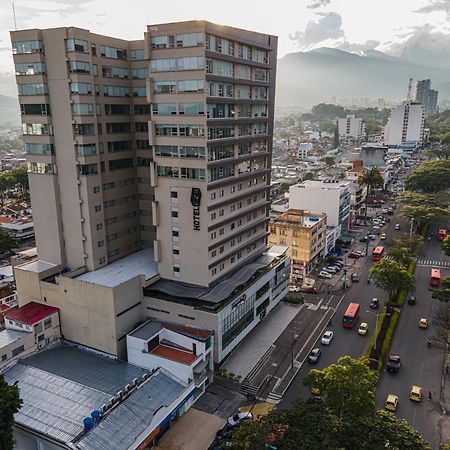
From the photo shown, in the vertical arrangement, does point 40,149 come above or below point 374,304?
above

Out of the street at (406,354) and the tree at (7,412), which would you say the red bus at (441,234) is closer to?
the street at (406,354)

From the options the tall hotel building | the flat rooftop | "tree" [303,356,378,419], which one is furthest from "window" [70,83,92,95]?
"tree" [303,356,378,419]

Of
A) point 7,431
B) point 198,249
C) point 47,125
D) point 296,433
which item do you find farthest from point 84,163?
point 296,433

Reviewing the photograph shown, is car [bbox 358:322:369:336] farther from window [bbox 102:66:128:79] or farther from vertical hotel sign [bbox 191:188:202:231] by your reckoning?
window [bbox 102:66:128:79]

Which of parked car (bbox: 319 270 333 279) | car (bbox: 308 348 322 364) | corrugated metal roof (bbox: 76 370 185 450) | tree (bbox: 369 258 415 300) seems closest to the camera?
corrugated metal roof (bbox: 76 370 185 450)

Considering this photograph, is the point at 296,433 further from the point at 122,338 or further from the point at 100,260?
the point at 100,260

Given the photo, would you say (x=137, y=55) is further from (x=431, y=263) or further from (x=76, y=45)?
(x=431, y=263)

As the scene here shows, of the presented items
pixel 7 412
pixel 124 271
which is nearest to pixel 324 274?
pixel 124 271
